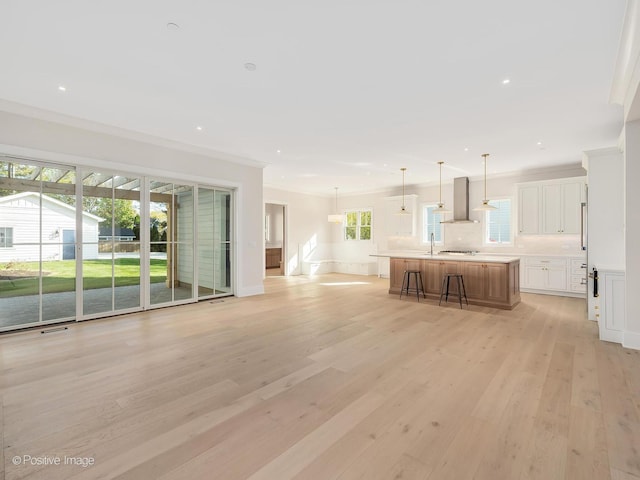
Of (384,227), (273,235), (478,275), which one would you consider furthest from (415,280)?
(273,235)

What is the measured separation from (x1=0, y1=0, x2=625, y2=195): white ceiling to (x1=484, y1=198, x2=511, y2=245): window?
254cm

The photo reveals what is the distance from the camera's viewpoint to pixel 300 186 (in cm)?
1005

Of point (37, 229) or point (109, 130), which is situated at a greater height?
point (109, 130)

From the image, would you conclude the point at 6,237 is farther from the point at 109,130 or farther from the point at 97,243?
the point at 109,130

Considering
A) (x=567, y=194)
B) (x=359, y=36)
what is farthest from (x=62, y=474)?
(x=567, y=194)

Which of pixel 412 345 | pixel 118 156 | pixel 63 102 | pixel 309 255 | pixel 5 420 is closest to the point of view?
pixel 5 420

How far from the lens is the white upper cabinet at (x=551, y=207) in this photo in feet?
21.5

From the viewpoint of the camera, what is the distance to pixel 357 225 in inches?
436

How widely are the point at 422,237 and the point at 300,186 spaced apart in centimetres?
414

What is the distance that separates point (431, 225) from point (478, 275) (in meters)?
3.53

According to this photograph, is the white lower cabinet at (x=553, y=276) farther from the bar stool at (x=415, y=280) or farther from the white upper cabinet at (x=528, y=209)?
the bar stool at (x=415, y=280)

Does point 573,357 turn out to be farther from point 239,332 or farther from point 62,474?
point 62,474

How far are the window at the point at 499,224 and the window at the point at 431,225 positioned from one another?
121 cm

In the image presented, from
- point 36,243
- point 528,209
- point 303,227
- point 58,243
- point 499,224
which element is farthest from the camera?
point 303,227
